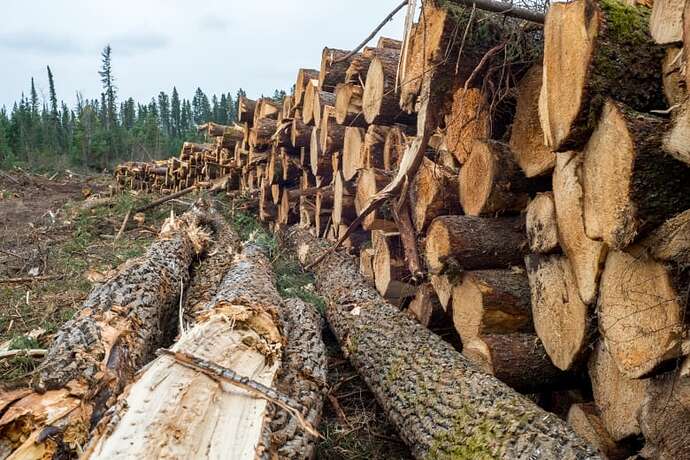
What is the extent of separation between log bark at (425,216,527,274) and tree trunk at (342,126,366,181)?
1400mm

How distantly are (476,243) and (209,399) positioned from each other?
142 centimetres

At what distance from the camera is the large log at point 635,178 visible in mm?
1477

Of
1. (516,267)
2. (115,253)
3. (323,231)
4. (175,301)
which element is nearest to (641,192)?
(516,267)

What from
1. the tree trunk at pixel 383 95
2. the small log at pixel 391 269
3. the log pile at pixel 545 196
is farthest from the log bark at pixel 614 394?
the tree trunk at pixel 383 95

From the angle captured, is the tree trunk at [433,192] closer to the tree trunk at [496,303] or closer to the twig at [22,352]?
the tree trunk at [496,303]

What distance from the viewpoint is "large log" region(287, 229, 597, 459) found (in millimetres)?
1708

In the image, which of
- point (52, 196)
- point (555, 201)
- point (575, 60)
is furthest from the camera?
point (52, 196)

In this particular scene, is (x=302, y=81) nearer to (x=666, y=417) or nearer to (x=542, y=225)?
(x=542, y=225)

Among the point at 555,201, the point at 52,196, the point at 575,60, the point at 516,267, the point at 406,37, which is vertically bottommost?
the point at 52,196

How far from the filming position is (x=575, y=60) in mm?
1700

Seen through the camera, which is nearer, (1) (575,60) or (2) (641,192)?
(2) (641,192)

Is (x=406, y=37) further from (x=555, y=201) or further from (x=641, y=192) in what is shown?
(x=641, y=192)

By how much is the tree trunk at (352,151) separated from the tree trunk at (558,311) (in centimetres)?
186

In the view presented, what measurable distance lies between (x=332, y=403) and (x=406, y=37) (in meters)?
2.06
